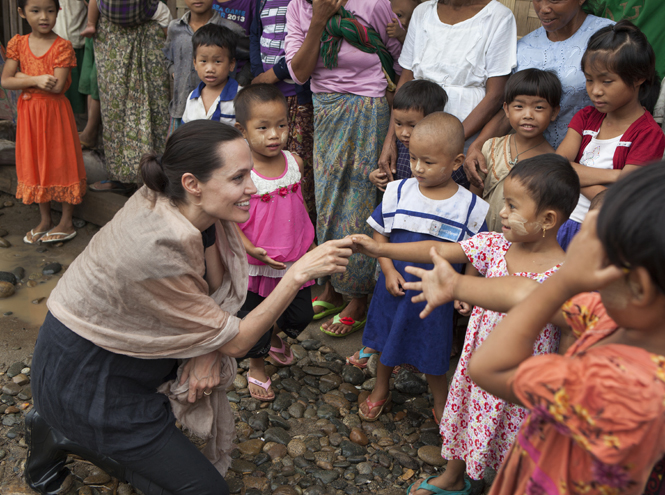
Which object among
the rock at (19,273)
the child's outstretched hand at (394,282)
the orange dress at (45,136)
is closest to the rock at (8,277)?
the rock at (19,273)

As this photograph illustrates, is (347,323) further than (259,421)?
Yes

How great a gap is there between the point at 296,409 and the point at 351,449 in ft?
1.49

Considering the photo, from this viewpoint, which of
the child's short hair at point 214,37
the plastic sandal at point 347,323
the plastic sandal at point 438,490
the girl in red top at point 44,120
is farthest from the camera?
the girl in red top at point 44,120

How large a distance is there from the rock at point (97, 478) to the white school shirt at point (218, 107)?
257cm

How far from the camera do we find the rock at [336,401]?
327cm

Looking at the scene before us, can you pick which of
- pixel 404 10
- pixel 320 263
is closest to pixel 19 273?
pixel 320 263

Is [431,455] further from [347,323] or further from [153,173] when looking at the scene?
[153,173]

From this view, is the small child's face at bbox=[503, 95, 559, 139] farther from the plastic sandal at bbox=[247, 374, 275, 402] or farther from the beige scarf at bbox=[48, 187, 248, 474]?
the plastic sandal at bbox=[247, 374, 275, 402]

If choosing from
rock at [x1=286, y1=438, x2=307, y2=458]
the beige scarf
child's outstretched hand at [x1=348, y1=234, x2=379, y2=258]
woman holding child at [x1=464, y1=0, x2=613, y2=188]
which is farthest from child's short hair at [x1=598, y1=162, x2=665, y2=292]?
rock at [x1=286, y1=438, x2=307, y2=458]

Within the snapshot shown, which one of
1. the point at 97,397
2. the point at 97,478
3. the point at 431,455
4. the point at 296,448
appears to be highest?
the point at 97,397

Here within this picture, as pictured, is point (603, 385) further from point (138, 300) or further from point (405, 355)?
point (405, 355)

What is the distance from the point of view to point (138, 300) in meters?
2.06

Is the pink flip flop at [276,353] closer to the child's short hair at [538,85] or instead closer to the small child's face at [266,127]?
the small child's face at [266,127]

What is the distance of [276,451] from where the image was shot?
115 inches
